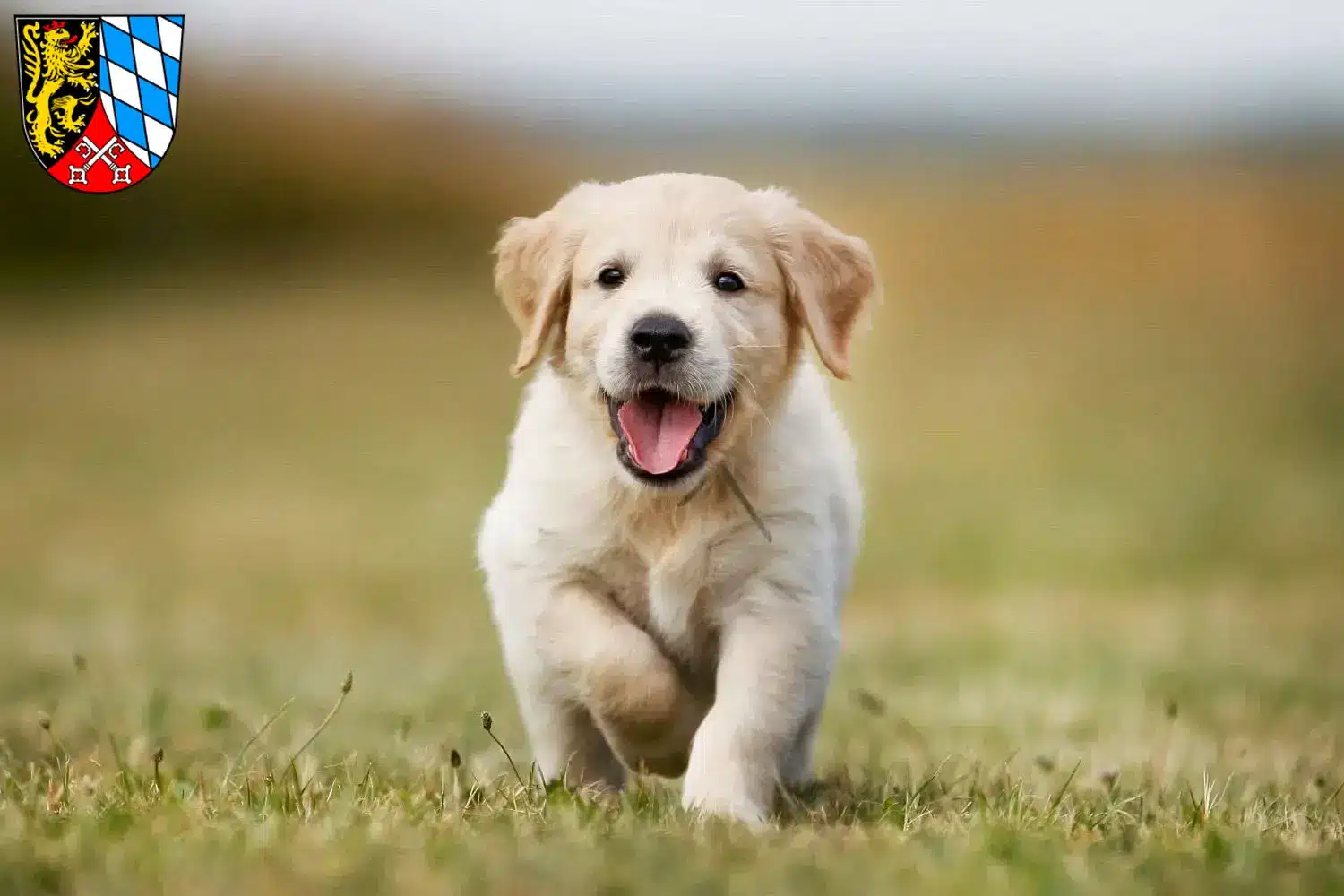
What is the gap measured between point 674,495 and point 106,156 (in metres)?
2.14

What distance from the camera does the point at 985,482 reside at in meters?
12.0

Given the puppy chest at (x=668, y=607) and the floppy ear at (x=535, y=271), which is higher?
the floppy ear at (x=535, y=271)

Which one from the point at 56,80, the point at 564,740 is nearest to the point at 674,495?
the point at 564,740

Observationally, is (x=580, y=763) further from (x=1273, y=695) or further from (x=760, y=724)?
(x=1273, y=695)

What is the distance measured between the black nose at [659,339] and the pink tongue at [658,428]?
17cm

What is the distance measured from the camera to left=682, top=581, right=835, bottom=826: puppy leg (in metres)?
3.82

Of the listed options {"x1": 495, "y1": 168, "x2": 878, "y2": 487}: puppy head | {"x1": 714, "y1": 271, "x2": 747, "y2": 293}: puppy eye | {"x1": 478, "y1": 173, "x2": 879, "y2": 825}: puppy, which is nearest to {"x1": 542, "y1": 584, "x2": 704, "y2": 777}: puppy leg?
{"x1": 478, "y1": 173, "x2": 879, "y2": 825}: puppy

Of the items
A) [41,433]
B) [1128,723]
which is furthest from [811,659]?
[41,433]

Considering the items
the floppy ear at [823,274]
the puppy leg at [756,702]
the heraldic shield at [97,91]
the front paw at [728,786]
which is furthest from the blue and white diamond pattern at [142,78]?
the front paw at [728,786]

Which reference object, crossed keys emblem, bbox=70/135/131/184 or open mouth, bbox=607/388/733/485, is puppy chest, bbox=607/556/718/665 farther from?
crossed keys emblem, bbox=70/135/131/184

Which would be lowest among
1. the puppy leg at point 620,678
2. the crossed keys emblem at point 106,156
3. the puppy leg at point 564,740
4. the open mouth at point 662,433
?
the puppy leg at point 564,740

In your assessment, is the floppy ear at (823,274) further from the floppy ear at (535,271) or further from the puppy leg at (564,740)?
the puppy leg at (564,740)

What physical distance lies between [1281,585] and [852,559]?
5.42 metres

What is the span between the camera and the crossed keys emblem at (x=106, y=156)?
5121mm
